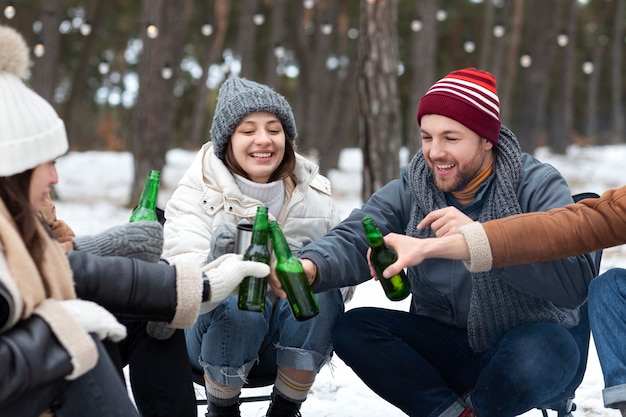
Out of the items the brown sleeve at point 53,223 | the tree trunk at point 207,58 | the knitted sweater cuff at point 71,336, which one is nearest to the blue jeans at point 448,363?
the brown sleeve at point 53,223

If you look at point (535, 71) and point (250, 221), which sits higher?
point (250, 221)

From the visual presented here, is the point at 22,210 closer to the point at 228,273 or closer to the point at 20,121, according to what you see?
the point at 20,121

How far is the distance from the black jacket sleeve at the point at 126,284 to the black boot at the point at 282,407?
0.97 metres

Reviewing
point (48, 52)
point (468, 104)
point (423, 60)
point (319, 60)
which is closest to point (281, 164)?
point (468, 104)

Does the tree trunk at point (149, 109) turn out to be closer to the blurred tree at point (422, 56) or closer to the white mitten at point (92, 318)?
the blurred tree at point (422, 56)

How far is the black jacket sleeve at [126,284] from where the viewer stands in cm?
234

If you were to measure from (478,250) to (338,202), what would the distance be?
982 cm

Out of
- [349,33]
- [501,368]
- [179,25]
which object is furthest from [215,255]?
→ [349,33]

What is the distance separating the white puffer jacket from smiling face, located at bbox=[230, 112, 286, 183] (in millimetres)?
95

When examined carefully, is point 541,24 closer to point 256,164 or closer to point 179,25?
point 179,25

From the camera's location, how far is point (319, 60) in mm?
16984

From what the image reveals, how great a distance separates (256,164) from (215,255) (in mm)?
554

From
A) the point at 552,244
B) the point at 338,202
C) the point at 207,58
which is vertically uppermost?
the point at 552,244

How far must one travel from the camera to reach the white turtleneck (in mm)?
3404
